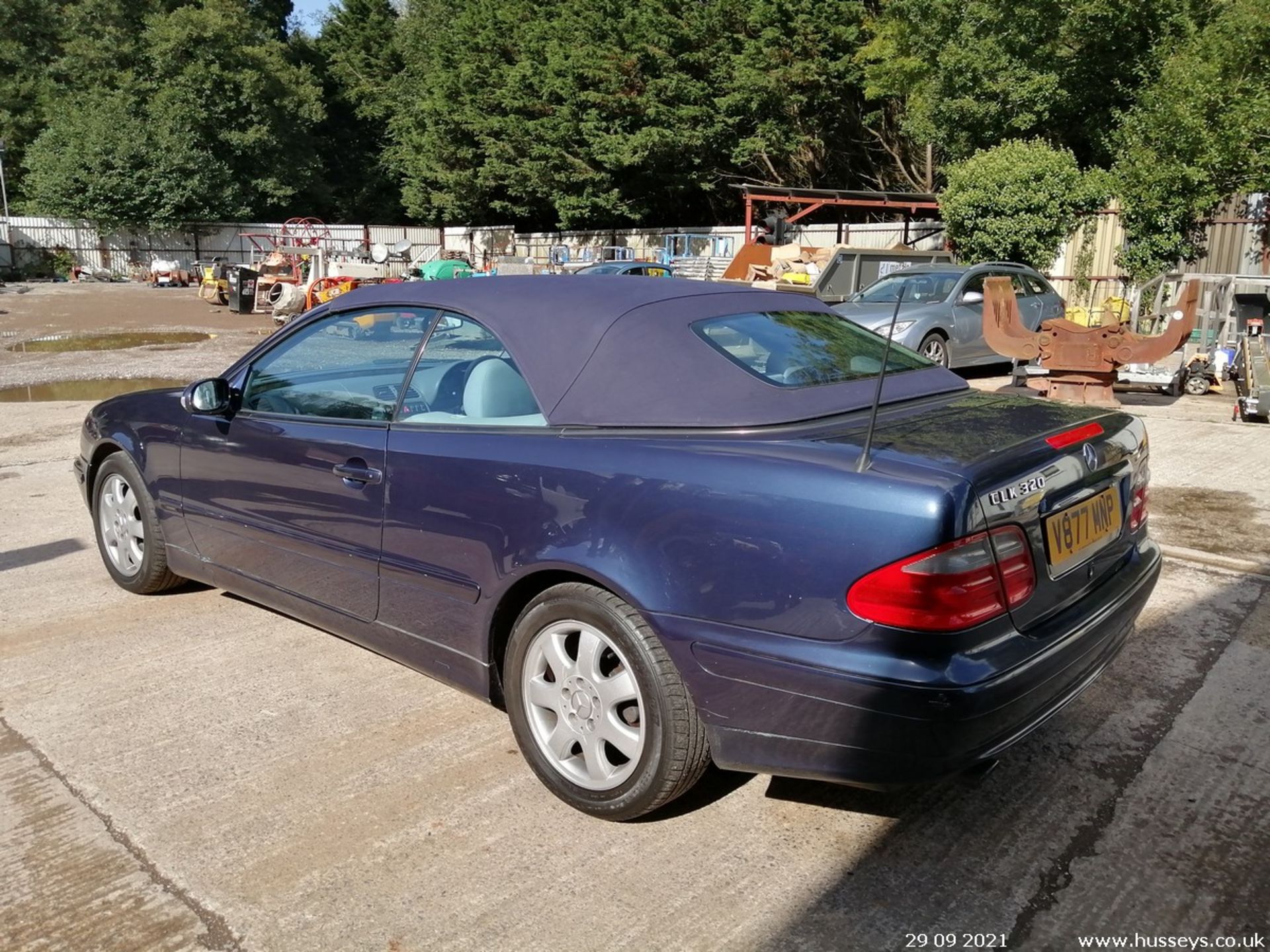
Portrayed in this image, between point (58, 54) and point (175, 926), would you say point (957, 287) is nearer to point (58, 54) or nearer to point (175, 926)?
point (175, 926)

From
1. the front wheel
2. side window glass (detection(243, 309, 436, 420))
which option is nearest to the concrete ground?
side window glass (detection(243, 309, 436, 420))

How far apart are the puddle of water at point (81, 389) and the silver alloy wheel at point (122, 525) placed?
6734mm

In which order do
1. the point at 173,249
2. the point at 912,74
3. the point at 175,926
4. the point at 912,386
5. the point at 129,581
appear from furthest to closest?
the point at 173,249, the point at 912,74, the point at 129,581, the point at 912,386, the point at 175,926

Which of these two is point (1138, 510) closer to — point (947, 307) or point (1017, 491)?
point (1017, 491)

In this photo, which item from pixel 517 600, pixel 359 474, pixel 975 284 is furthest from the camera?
pixel 975 284

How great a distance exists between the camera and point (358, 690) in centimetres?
385

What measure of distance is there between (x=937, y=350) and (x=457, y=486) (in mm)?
10005

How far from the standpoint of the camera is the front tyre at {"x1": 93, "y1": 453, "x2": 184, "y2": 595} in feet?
15.1

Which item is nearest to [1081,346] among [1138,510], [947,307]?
[947,307]

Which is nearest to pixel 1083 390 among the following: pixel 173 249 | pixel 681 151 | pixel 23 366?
pixel 23 366

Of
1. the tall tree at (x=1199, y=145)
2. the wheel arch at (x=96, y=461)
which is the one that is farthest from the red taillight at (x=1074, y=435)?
the tall tree at (x=1199, y=145)

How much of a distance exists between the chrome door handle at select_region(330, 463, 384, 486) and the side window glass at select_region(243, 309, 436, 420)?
0.67ft

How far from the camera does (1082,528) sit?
2854mm

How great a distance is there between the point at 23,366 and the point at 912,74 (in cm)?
2380
